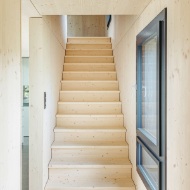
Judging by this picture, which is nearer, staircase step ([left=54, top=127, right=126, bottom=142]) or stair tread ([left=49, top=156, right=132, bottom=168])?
stair tread ([left=49, top=156, right=132, bottom=168])

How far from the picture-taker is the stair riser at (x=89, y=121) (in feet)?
13.2

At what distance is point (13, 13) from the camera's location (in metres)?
1.74

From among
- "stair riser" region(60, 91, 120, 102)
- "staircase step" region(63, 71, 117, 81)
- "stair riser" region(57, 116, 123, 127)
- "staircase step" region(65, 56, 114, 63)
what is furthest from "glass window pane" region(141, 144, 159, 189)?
"staircase step" region(65, 56, 114, 63)


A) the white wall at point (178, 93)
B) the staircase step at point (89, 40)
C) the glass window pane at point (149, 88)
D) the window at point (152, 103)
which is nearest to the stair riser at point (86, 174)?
the window at point (152, 103)

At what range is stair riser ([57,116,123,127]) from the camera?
159 inches

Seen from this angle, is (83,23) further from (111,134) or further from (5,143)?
(5,143)

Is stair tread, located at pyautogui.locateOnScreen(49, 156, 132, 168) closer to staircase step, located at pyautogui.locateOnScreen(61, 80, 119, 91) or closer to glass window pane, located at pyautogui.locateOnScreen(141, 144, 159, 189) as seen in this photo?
glass window pane, located at pyautogui.locateOnScreen(141, 144, 159, 189)

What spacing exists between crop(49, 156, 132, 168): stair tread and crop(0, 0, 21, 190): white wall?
4.64ft

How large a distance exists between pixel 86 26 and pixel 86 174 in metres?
5.25

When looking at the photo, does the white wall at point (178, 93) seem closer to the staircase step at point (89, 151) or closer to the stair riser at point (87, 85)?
the staircase step at point (89, 151)

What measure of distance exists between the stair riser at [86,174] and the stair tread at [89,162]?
→ 59mm

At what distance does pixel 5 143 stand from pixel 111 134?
7.83ft

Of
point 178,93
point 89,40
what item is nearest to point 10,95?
point 178,93

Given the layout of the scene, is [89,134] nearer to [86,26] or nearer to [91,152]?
[91,152]
